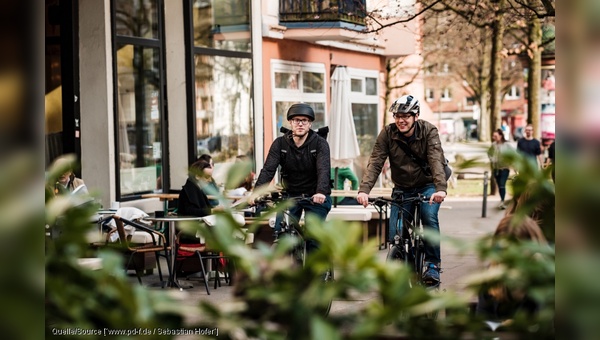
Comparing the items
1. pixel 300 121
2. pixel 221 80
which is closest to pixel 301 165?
pixel 300 121

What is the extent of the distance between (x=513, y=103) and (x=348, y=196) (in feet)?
318

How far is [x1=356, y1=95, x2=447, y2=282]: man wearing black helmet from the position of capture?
Answer: 1028 cm

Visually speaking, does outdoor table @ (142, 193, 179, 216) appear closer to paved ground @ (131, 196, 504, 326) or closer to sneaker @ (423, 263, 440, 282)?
paved ground @ (131, 196, 504, 326)

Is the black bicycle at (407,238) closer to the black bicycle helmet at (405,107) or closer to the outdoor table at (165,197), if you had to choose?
the black bicycle helmet at (405,107)

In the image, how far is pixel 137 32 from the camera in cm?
1680

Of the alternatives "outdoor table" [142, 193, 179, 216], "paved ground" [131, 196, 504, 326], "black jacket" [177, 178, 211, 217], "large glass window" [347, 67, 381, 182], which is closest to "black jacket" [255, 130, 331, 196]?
"paved ground" [131, 196, 504, 326]

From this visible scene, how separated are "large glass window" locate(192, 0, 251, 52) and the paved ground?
15.1 feet

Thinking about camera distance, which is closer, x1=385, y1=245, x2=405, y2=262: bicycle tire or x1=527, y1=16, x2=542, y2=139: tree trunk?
x1=385, y1=245, x2=405, y2=262: bicycle tire

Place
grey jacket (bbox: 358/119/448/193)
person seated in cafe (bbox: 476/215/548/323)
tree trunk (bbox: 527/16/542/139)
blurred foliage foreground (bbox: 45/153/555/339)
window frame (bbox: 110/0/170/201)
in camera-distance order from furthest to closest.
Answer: tree trunk (bbox: 527/16/542/139) < window frame (bbox: 110/0/170/201) < grey jacket (bbox: 358/119/448/193) < person seated in cafe (bbox: 476/215/548/323) < blurred foliage foreground (bbox: 45/153/555/339)

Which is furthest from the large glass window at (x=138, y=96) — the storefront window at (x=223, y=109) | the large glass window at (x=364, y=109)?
the large glass window at (x=364, y=109)

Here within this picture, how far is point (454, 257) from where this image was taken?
11094 millimetres

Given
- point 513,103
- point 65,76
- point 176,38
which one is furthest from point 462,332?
point 513,103

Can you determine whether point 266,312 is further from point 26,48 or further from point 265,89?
point 265,89

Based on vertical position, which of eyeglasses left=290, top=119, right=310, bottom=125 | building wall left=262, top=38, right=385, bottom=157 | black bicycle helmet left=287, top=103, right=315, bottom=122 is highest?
building wall left=262, top=38, right=385, bottom=157
